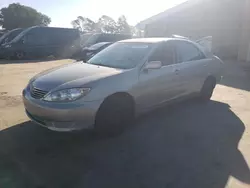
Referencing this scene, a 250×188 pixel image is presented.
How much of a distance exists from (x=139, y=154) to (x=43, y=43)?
16667mm

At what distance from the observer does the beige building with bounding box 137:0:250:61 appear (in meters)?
15.8

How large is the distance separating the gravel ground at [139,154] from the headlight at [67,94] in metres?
0.70

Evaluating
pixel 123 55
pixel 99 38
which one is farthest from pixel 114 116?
pixel 99 38

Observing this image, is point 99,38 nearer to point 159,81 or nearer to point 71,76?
point 159,81

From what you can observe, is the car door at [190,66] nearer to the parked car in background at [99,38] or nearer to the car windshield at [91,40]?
the parked car in background at [99,38]

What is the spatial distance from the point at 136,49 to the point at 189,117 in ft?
5.46

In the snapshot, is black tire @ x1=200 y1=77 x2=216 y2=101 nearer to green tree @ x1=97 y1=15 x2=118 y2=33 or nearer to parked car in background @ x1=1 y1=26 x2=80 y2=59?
parked car in background @ x1=1 y1=26 x2=80 y2=59

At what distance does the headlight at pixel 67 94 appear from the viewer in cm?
378

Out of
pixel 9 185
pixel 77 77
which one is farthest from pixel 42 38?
pixel 9 185

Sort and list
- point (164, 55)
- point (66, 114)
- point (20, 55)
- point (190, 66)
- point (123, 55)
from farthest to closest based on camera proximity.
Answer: point (20, 55)
point (190, 66)
point (164, 55)
point (123, 55)
point (66, 114)

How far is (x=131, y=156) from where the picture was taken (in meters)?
3.71

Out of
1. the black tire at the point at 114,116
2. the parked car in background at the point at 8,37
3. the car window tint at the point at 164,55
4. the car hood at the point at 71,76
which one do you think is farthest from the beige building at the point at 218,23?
the car hood at the point at 71,76

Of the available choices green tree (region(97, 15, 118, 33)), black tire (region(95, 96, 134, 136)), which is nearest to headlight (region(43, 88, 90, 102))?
black tire (region(95, 96, 134, 136))

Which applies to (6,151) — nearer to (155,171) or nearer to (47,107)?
(47,107)
